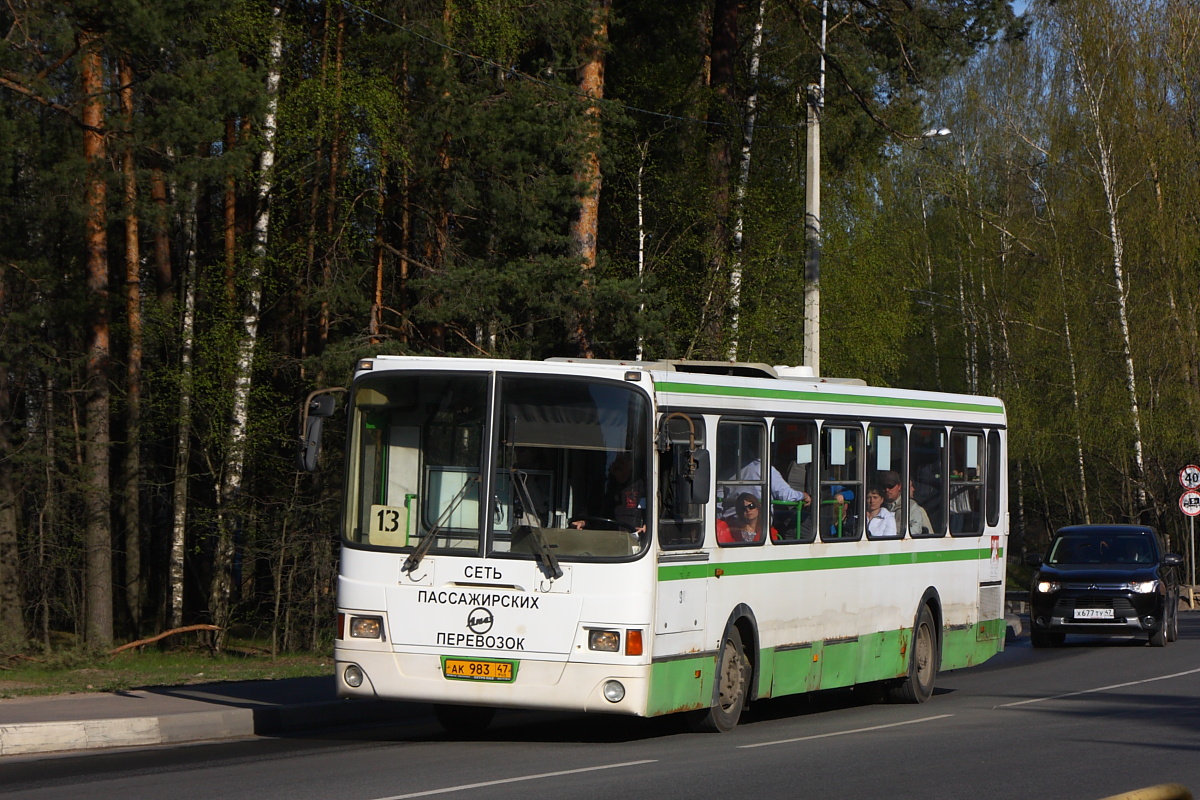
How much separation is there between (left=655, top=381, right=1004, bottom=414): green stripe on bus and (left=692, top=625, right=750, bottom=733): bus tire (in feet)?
6.05

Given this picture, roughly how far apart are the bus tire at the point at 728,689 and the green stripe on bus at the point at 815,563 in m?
0.50

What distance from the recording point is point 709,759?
Answer: 10992 millimetres

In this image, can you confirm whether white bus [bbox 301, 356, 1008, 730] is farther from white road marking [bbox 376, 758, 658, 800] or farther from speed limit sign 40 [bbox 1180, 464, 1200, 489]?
speed limit sign 40 [bbox 1180, 464, 1200, 489]

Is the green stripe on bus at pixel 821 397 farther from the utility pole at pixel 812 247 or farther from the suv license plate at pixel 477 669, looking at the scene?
the utility pole at pixel 812 247

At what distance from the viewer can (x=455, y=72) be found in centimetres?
2452

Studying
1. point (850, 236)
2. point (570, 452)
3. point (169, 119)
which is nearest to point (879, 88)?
point (850, 236)

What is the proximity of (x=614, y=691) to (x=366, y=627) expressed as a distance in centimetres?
187

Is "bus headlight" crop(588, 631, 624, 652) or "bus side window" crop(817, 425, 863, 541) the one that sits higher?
"bus side window" crop(817, 425, 863, 541)

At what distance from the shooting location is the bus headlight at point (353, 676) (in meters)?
11.8

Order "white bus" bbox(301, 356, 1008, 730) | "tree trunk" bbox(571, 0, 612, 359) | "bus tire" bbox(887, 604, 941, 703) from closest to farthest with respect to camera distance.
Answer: "white bus" bbox(301, 356, 1008, 730)
"bus tire" bbox(887, 604, 941, 703)
"tree trunk" bbox(571, 0, 612, 359)

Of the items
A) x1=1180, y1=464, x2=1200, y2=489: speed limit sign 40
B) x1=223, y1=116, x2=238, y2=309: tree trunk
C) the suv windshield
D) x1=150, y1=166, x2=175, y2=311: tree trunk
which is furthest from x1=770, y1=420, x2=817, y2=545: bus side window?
x1=1180, y1=464, x2=1200, y2=489: speed limit sign 40

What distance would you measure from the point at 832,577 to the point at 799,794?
503 centimetres

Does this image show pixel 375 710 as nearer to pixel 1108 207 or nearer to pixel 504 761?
pixel 504 761

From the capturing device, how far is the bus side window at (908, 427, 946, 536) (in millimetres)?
15820
